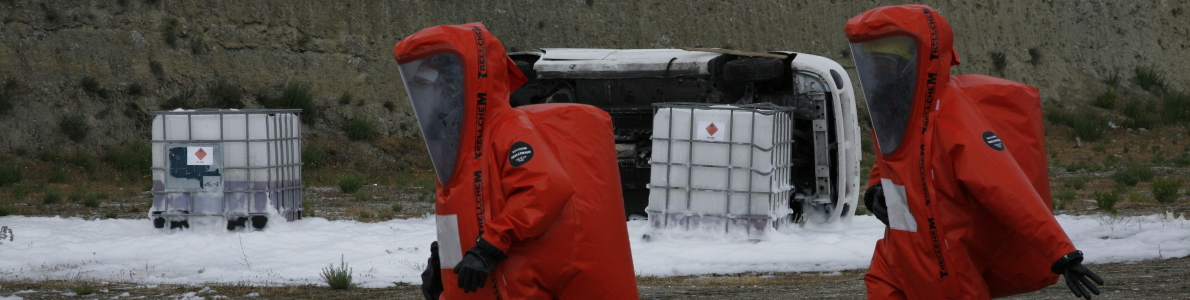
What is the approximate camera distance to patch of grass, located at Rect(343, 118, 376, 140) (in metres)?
20.9

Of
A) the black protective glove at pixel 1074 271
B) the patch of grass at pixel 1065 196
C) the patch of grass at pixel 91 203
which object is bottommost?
the patch of grass at pixel 1065 196

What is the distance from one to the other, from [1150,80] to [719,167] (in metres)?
27.8

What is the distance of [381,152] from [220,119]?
11.6 meters

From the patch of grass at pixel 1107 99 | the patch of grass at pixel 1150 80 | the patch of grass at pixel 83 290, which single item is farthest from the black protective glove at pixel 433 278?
the patch of grass at pixel 1150 80

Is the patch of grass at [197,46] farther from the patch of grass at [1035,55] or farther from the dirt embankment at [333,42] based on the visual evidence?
the patch of grass at [1035,55]

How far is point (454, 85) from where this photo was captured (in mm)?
3828

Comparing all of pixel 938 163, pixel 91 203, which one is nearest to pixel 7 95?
pixel 91 203

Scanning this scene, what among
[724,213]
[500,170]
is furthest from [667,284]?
[500,170]

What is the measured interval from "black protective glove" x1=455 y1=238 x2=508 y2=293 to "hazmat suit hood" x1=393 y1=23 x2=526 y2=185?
0.37 m

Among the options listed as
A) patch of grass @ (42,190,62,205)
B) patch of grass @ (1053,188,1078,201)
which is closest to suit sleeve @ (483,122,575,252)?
patch of grass @ (1053,188,1078,201)

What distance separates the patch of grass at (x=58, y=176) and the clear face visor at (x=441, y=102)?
14.6 meters

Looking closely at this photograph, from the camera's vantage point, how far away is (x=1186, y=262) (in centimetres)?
762

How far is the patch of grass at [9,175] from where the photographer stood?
51.2 feet

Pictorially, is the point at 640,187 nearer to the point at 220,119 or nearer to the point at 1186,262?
the point at 220,119
